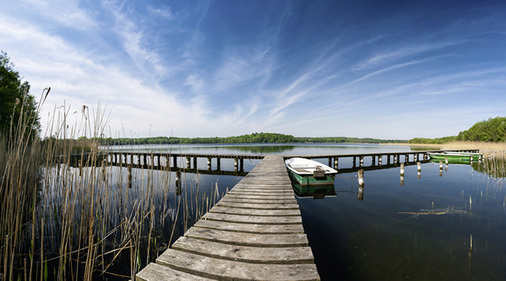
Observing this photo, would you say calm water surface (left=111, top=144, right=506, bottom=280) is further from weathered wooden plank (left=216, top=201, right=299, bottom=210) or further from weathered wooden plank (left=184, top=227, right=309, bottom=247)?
weathered wooden plank (left=184, top=227, right=309, bottom=247)

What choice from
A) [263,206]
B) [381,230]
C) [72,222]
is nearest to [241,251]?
[263,206]

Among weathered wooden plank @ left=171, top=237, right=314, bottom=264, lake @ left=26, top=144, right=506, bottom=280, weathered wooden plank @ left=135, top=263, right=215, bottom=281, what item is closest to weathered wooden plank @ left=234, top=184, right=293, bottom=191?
lake @ left=26, top=144, right=506, bottom=280

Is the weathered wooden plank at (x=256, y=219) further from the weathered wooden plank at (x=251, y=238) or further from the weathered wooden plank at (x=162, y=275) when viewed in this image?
the weathered wooden plank at (x=162, y=275)

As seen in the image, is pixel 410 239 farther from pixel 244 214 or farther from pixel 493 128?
pixel 493 128

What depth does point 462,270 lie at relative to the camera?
12.8 feet

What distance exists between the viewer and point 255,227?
3230 mm

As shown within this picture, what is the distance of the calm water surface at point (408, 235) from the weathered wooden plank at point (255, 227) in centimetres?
186

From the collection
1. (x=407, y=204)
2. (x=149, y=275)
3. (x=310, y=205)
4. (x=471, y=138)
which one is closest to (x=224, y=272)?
(x=149, y=275)

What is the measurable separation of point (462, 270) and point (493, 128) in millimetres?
81712

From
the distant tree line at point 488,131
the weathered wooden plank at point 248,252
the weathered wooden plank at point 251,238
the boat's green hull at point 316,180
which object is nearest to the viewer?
the weathered wooden plank at point 248,252

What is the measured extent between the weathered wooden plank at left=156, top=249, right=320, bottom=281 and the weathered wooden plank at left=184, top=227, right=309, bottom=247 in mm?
387

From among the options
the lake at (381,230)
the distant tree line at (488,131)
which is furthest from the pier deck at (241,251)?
the distant tree line at (488,131)

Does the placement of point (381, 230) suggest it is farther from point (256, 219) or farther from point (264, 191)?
point (256, 219)

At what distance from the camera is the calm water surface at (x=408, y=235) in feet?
13.0
